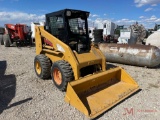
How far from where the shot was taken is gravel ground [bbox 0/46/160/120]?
12.8 feet

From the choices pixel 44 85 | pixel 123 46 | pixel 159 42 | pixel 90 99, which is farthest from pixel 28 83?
pixel 159 42

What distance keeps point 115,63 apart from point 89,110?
537cm

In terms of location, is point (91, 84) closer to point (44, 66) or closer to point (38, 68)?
point (44, 66)

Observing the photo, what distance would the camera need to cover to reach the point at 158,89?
17.7 ft

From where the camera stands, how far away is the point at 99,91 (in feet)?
15.5

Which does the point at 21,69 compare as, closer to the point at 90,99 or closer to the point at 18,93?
the point at 18,93

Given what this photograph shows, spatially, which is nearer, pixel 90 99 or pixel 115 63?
pixel 90 99

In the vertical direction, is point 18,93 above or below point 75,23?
below

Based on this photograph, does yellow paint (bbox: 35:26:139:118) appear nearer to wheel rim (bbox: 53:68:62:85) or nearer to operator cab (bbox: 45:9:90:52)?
operator cab (bbox: 45:9:90:52)

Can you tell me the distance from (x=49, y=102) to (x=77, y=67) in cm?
120

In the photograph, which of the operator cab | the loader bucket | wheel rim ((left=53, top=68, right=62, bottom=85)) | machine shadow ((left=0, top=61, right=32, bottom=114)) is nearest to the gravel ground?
machine shadow ((left=0, top=61, right=32, bottom=114))

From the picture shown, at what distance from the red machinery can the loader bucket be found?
11.5 meters

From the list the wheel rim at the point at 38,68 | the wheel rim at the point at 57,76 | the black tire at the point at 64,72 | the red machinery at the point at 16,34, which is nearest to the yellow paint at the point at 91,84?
the black tire at the point at 64,72

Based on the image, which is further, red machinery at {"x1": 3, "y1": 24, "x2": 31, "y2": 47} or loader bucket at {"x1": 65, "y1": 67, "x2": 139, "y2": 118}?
red machinery at {"x1": 3, "y1": 24, "x2": 31, "y2": 47}
